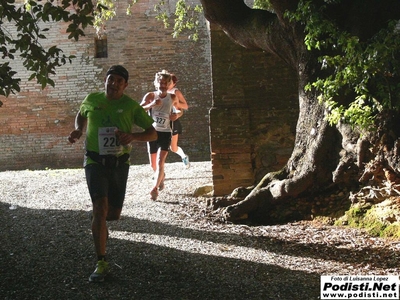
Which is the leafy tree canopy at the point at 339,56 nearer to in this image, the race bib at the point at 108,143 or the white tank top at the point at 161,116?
the race bib at the point at 108,143

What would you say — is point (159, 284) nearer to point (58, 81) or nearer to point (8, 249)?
→ point (8, 249)

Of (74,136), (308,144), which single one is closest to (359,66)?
(308,144)

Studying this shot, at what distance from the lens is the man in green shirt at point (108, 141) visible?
15.3 feet

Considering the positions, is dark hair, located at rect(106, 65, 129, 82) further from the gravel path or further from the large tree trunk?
the large tree trunk

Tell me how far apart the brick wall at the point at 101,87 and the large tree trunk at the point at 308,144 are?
10.2 m

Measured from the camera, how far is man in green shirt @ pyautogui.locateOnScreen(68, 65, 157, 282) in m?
4.66

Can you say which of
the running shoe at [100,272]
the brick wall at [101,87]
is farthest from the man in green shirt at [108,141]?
the brick wall at [101,87]

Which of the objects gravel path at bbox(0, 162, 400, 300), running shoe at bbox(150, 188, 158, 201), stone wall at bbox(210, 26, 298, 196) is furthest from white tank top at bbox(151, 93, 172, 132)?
gravel path at bbox(0, 162, 400, 300)

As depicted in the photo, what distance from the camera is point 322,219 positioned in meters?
6.62

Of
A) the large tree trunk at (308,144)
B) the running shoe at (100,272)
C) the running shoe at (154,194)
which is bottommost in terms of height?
the running shoe at (154,194)

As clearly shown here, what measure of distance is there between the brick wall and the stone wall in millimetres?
8867

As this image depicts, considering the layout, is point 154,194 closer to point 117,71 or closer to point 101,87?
point 117,71

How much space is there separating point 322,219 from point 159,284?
2.91 meters

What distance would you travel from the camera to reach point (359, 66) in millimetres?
5324
